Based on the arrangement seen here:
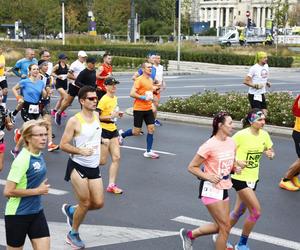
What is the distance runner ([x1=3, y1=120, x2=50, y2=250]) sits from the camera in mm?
5195

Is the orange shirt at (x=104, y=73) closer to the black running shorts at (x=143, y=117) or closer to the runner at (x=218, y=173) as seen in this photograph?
the black running shorts at (x=143, y=117)

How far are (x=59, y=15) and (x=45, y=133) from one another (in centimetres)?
6671

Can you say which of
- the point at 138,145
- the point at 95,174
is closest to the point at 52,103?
the point at 138,145

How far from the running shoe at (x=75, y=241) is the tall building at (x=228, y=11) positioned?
433 ft

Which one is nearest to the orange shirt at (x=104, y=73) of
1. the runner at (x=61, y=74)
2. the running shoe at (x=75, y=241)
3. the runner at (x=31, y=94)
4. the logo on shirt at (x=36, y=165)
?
the runner at (x=61, y=74)

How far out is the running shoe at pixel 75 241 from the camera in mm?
6691

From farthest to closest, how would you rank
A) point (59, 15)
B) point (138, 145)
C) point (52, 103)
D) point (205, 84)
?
point (59, 15) < point (205, 84) < point (52, 103) < point (138, 145)

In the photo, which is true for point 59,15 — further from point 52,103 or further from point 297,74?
point 52,103

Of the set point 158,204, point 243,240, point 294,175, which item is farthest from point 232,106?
point 243,240

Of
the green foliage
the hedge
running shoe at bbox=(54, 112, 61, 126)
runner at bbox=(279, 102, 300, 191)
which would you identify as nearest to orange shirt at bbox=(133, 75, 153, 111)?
runner at bbox=(279, 102, 300, 191)

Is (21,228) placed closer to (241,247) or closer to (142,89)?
(241,247)

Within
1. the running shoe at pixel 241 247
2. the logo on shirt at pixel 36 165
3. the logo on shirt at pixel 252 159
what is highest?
the logo on shirt at pixel 36 165

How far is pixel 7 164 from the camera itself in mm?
11047

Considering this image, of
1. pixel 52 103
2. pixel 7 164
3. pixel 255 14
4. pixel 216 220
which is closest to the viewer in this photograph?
pixel 216 220
